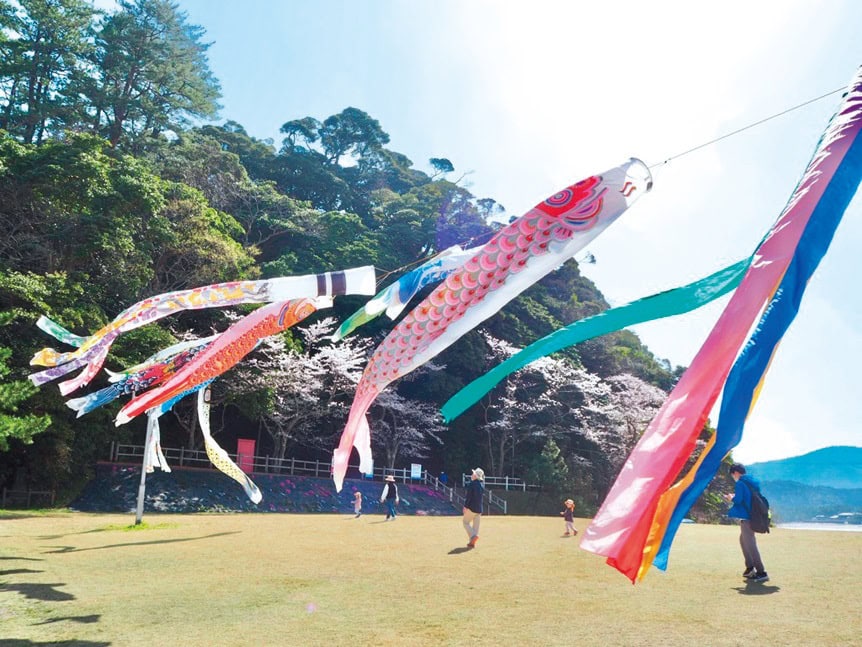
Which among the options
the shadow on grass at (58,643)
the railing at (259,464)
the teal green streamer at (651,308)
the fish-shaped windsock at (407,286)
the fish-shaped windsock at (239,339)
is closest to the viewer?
the teal green streamer at (651,308)

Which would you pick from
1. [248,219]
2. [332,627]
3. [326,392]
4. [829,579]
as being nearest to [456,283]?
[332,627]

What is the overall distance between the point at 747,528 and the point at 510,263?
3956mm

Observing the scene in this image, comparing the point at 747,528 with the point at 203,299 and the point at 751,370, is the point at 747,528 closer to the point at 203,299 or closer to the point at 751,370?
the point at 751,370

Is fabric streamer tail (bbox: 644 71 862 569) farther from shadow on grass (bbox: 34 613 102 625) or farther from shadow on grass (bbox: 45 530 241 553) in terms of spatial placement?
shadow on grass (bbox: 45 530 241 553)

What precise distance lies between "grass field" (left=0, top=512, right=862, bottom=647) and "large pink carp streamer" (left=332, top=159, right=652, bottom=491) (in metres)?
1.60

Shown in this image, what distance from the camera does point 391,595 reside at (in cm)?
662

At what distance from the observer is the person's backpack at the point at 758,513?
6801 mm

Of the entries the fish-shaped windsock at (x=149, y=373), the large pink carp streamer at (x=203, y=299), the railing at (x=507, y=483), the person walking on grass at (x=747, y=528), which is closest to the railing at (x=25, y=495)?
the fish-shaped windsock at (x=149, y=373)

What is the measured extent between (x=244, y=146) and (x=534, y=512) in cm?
3628

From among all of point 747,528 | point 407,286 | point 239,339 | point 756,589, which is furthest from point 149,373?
point 756,589

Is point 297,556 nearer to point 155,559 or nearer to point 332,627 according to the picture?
point 155,559

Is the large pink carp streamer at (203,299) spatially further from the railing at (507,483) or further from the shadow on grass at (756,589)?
the railing at (507,483)

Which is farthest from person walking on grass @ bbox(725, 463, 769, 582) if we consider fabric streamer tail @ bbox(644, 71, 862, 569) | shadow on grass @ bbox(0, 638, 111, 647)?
shadow on grass @ bbox(0, 638, 111, 647)

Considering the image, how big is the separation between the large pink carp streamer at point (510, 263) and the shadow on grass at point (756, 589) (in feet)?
12.7
